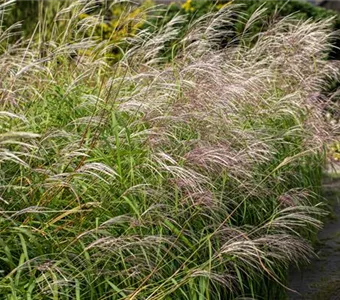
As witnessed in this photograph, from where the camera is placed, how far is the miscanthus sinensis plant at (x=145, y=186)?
10.9ft

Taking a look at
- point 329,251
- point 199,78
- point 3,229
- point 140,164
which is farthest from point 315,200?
point 3,229

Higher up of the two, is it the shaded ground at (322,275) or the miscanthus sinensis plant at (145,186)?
the miscanthus sinensis plant at (145,186)

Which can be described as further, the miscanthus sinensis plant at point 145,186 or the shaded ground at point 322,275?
the shaded ground at point 322,275

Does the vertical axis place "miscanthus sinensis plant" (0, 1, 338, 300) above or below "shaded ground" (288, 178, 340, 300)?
above

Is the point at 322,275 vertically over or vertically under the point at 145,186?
under

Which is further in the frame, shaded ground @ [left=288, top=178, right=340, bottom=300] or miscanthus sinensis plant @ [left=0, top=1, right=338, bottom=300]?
shaded ground @ [left=288, top=178, right=340, bottom=300]

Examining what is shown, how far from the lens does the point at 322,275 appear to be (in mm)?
5434

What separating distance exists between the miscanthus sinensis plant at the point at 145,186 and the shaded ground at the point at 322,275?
27 centimetres

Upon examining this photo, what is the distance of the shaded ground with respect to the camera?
511 centimetres

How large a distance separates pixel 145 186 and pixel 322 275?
6.37ft

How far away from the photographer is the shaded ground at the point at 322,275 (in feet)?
16.8

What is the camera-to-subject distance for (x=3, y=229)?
11.0ft

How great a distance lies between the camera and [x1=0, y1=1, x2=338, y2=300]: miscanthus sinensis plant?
131 inches

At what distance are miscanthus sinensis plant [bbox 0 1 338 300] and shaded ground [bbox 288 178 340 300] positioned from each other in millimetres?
269
